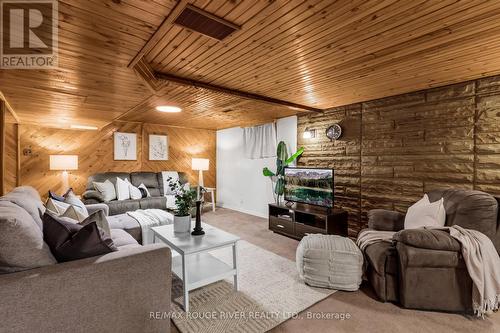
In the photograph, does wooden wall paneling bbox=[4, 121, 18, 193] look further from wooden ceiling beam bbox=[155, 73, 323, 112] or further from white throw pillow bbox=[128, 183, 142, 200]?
wooden ceiling beam bbox=[155, 73, 323, 112]

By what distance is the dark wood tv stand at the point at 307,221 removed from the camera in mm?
3672

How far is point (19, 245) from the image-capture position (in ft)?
4.21

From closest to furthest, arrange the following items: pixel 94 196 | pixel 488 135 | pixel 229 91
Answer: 1. pixel 488 135
2. pixel 229 91
3. pixel 94 196

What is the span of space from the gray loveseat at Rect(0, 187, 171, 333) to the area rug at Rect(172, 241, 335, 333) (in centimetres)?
44

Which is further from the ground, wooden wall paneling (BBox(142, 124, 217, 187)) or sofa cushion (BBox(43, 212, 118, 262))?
wooden wall paneling (BBox(142, 124, 217, 187))

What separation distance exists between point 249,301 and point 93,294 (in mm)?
1302

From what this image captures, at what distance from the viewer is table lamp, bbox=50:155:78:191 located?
459 cm

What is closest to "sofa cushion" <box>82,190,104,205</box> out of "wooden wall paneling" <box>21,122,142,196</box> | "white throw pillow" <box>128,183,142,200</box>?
"white throw pillow" <box>128,183,142,200</box>

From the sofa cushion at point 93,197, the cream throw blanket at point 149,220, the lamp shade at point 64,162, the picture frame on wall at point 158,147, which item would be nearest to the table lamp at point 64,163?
the lamp shade at point 64,162

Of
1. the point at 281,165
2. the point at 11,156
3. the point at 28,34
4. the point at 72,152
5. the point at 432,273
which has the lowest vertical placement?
the point at 432,273

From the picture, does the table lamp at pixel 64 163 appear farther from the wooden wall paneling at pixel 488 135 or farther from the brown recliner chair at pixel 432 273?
the wooden wall paneling at pixel 488 135

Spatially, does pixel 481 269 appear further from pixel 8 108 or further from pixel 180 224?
pixel 8 108

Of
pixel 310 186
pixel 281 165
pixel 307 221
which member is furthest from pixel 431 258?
pixel 281 165

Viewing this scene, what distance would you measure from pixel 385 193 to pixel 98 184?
5104 mm
